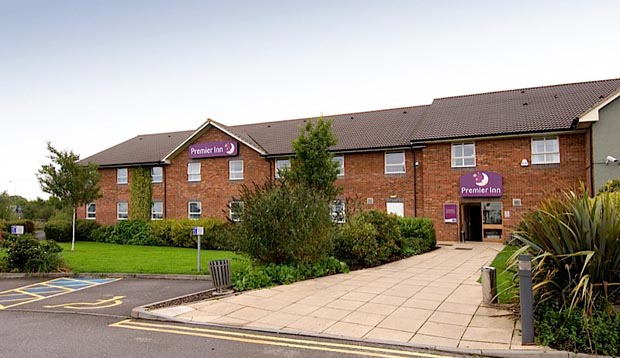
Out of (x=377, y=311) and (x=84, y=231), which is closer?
(x=377, y=311)

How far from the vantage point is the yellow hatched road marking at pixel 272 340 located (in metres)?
5.33

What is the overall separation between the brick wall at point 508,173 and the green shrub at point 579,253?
14.1 metres

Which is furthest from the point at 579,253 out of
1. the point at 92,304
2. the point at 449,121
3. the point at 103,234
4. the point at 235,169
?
the point at 103,234

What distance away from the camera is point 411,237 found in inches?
669

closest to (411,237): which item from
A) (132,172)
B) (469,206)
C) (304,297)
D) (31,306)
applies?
(469,206)

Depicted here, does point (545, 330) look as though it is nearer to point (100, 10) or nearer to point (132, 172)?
point (100, 10)

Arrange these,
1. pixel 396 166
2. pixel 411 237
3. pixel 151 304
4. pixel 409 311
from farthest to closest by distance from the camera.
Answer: pixel 396 166 → pixel 411 237 → pixel 151 304 → pixel 409 311

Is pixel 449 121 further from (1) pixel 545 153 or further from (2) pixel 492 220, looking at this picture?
(2) pixel 492 220

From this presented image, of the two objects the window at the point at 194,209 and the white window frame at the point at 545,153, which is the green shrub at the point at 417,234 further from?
the window at the point at 194,209

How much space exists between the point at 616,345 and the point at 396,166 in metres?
19.4

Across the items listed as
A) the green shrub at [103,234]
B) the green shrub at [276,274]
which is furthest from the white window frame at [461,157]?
the green shrub at [103,234]

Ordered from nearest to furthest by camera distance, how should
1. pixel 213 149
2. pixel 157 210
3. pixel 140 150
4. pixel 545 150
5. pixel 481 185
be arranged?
pixel 545 150 → pixel 481 185 → pixel 213 149 → pixel 157 210 → pixel 140 150

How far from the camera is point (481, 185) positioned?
837 inches

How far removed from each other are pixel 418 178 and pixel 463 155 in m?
2.69
